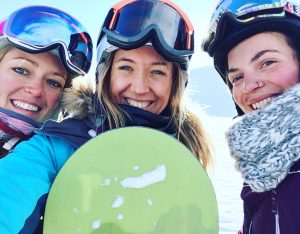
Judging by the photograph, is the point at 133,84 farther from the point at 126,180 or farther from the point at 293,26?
the point at 293,26

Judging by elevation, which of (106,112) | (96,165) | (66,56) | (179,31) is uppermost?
(179,31)

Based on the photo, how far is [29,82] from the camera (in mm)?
2668

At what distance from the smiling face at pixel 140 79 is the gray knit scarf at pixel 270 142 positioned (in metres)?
0.59

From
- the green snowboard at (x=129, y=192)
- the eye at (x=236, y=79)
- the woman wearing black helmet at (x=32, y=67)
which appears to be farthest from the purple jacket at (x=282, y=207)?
the woman wearing black helmet at (x=32, y=67)

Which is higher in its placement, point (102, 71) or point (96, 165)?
point (102, 71)

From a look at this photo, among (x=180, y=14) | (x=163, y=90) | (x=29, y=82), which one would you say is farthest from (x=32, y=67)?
(x=180, y=14)

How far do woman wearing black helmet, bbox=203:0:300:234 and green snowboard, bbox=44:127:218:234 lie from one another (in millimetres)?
332

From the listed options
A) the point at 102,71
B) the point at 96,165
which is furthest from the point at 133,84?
the point at 96,165

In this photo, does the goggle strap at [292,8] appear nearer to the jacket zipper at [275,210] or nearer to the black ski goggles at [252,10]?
the black ski goggles at [252,10]

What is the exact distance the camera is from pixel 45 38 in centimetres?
261

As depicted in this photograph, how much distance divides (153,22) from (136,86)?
1.55 feet

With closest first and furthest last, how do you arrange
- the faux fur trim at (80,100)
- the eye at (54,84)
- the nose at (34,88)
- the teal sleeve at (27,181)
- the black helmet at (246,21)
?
the teal sleeve at (27,181)
the faux fur trim at (80,100)
the black helmet at (246,21)
the nose at (34,88)
the eye at (54,84)

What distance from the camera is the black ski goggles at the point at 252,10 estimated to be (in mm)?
2252

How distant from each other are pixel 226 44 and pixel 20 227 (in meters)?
1.66
